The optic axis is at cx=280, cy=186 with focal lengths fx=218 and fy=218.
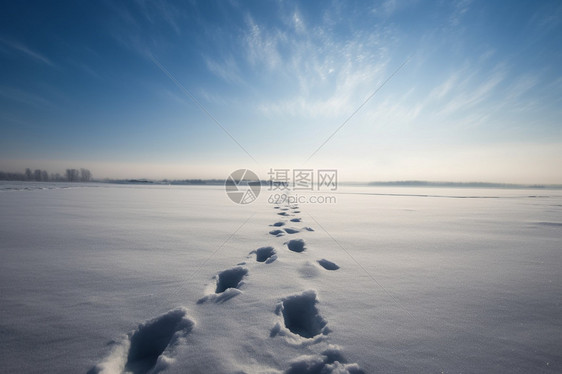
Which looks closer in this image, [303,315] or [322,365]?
[322,365]

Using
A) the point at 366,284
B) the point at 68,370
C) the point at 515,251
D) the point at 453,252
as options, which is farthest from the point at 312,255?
the point at 515,251

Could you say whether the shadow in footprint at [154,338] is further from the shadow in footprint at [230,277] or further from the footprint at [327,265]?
the footprint at [327,265]

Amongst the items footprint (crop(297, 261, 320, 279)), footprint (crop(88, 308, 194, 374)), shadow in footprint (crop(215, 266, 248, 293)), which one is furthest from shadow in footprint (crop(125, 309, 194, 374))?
footprint (crop(297, 261, 320, 279))

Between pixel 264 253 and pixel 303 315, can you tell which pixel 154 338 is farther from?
pixel 264 253

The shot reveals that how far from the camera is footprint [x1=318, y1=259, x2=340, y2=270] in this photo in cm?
267

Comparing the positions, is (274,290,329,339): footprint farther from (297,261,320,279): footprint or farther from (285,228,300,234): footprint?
(285,228,300,234): footprint

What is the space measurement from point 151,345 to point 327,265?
76.4 inches

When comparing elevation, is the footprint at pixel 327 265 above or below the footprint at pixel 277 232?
above

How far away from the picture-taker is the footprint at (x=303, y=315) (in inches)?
62.0

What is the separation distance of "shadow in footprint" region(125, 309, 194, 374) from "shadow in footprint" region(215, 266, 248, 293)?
2.20ft

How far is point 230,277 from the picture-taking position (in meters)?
2.46

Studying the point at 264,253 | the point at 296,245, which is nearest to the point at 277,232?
the point at 296,245

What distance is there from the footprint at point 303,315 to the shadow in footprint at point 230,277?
0.70 metres

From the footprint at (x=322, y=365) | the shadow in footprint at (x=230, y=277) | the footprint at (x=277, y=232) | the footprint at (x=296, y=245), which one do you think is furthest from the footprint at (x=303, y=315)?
the footprint at (x=277, y=232)
